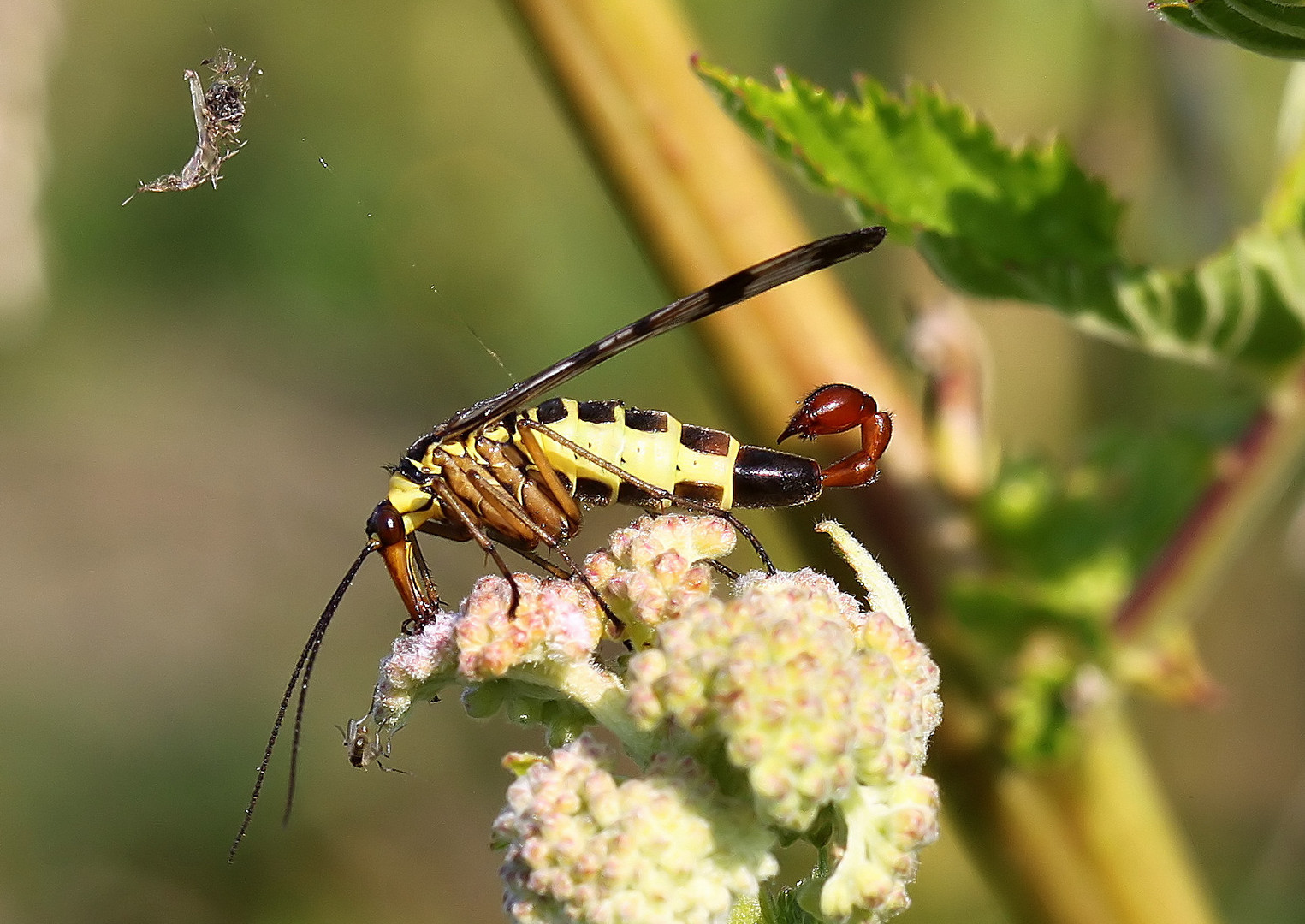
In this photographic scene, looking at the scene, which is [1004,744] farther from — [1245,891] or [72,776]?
[72,776]

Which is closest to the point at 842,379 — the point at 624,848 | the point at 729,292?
the point at 729,292

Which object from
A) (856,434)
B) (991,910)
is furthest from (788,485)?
(991,910)

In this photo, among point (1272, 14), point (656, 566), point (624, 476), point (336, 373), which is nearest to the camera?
point (1272, 14)

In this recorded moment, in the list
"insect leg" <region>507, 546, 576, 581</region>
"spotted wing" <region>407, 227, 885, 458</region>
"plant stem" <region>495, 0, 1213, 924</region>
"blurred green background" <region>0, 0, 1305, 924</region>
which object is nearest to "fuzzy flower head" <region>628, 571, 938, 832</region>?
"insect leg" <region>507, 546, 576, 581</region>

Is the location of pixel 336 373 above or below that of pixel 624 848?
below

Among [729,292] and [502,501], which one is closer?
[729,292]

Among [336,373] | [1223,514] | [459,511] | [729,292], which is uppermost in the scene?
[729,292]

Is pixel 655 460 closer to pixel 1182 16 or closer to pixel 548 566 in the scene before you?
pixel 548 566
